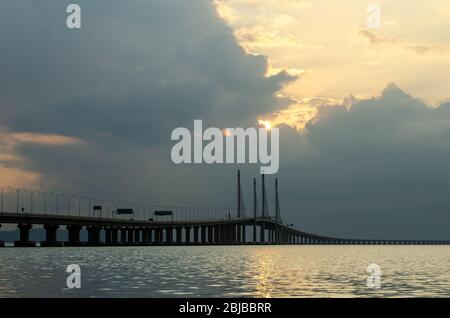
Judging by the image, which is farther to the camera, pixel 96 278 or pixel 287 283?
pixel 96 278

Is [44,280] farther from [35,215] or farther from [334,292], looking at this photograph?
[35,215]

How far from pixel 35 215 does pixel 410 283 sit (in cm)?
15312

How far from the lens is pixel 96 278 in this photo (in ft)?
209
